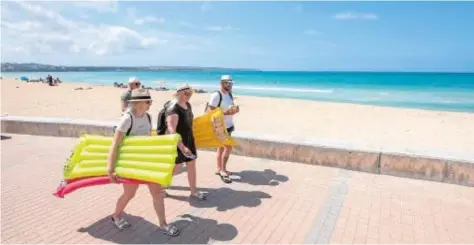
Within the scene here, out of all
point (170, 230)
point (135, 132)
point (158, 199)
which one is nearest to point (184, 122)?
point (135, 132)

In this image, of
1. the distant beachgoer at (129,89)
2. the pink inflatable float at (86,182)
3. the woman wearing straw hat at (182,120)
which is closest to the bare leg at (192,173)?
the woman wearing straw hat at (182,120)

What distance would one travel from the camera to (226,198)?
5.23 metres

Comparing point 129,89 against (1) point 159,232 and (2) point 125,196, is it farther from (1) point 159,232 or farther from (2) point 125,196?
(1) point 159,232

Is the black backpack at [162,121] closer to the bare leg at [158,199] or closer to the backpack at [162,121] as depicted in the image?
the backpack at [162,121]

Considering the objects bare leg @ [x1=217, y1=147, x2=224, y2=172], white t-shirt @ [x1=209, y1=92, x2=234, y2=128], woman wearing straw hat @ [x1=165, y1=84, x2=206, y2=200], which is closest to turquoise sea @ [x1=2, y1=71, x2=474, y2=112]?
bare leg @ [x1=217, y1=147, x2=224, y2=172]

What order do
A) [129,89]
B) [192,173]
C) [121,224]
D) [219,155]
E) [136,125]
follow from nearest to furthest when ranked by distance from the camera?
1. [136,125]
2. [121,224]
3. [192,173]
4. [219,155]
5. [129,89]

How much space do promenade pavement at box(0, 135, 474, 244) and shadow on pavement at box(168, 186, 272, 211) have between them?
0.5 inches

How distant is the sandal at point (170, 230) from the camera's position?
4.04 metres

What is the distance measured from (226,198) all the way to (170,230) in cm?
133

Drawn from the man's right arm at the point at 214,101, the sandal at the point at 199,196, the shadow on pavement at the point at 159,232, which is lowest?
the shadow on pavement at the point at 159,232

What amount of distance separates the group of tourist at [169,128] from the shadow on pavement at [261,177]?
11.2 inches

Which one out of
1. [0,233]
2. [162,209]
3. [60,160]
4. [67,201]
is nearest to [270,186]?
[162,209]

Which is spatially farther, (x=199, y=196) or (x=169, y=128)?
(x=199, y=196)

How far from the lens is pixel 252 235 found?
4086 millimetres
